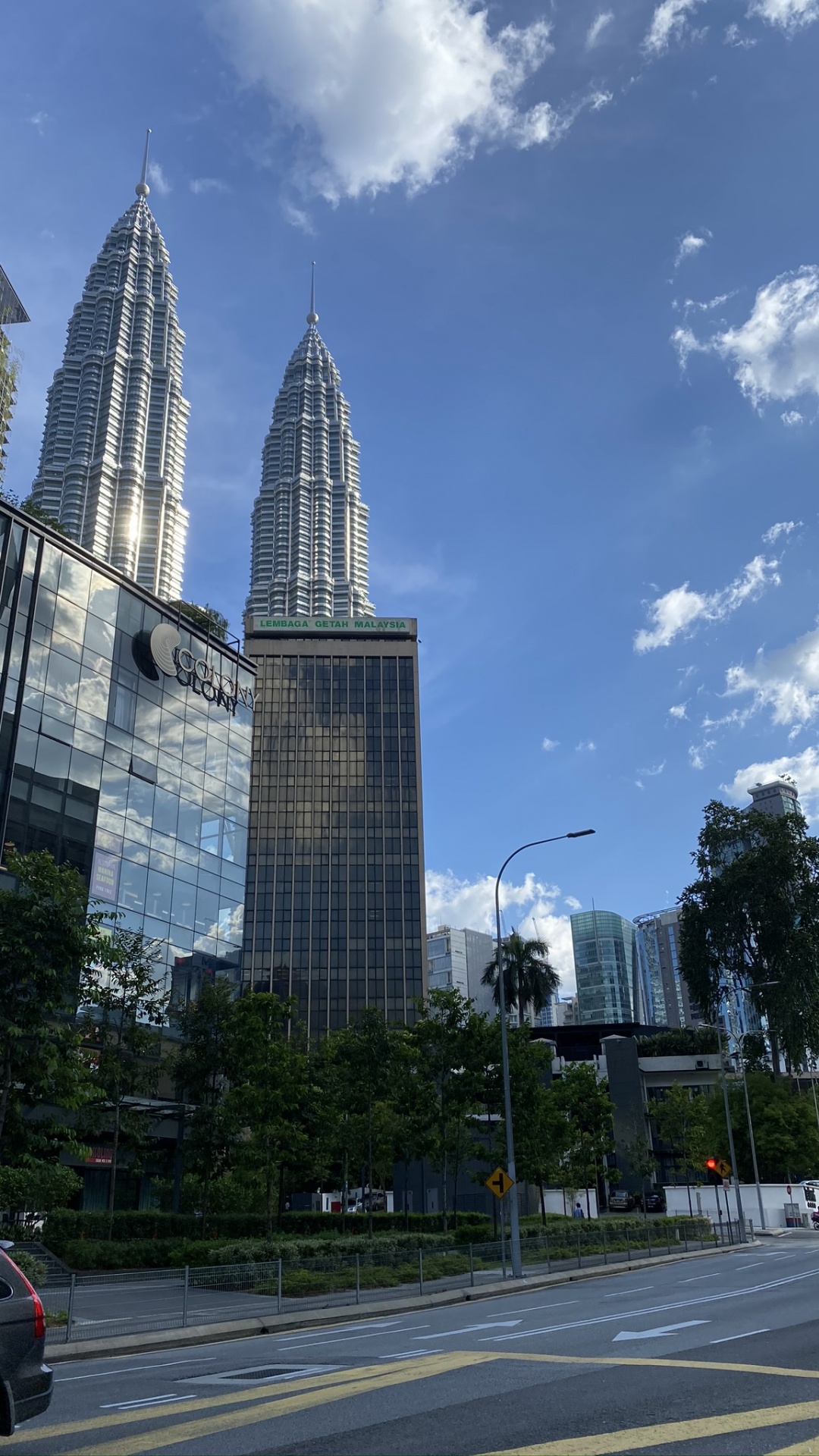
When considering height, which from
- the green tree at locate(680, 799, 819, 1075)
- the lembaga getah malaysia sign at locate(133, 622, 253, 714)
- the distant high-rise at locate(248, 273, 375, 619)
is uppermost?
the distant high-rise at locate(248, 273, 375, 619)

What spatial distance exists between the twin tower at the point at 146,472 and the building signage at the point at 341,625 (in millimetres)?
42452

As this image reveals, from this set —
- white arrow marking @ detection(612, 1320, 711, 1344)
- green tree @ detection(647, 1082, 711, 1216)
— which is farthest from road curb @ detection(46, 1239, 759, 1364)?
green tree @ detection(647, 1082, 711, 1216)

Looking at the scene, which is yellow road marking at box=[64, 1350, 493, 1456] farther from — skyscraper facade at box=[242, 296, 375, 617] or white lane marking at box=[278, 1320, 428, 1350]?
skyscraper facade at box=[242, 296, 375, 617]

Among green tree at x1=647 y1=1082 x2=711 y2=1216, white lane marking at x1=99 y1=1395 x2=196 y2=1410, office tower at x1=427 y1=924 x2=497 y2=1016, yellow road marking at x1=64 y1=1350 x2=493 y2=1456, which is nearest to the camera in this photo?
yellow road marking at x1=64 y1=1350 x2=493 y2=1456

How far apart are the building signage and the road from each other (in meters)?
119

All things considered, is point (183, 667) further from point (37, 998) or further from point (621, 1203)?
point (621, 1203)

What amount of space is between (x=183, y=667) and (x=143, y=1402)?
4344 centimetres

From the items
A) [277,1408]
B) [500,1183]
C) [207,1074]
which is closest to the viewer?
[277,1408]

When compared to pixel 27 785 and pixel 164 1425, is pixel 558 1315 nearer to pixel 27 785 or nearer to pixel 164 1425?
pixel 164 1425

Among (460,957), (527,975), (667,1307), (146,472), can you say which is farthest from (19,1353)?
(146,472)

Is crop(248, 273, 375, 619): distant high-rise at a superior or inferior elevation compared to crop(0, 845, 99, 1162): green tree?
superior

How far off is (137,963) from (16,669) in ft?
42.8

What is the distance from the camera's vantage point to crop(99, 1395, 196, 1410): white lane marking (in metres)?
10.4

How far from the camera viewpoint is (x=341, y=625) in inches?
5344
